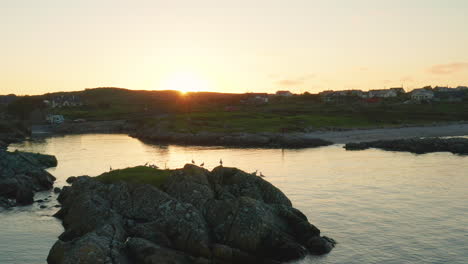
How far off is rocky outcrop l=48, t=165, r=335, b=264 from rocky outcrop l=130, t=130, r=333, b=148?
67799mm

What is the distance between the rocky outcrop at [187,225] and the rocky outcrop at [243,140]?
67799 millimetres

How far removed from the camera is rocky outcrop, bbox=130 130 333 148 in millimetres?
105500

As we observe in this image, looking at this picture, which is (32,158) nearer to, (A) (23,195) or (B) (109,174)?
(A) (23,195)

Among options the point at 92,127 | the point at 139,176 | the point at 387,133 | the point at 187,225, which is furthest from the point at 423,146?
the point at 92,127

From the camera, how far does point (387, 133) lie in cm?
12200

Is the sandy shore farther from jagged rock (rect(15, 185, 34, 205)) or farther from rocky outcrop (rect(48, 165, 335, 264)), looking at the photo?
rocky outcrop (rect(48, 165, 335, 264))

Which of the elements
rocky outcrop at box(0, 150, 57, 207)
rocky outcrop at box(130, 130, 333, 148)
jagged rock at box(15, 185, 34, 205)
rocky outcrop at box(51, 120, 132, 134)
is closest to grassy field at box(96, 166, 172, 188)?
jagged rock at box(15, 185, 34, 205)

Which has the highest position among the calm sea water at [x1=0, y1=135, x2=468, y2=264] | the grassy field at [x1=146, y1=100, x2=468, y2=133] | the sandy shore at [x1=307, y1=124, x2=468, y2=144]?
the grassy field at [x1=146, y1=100, x2=468, y2=133]

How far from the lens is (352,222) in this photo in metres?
36.8

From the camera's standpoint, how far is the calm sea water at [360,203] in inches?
1197

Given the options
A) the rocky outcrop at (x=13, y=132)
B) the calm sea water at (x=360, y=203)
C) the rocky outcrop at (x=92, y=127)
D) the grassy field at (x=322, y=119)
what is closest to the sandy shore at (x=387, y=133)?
the grassy field at (x=322, y=119)

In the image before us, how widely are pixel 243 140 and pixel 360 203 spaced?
2721 inches

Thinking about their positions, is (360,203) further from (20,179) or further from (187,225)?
(20,179)

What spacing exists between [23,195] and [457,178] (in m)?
49.5
